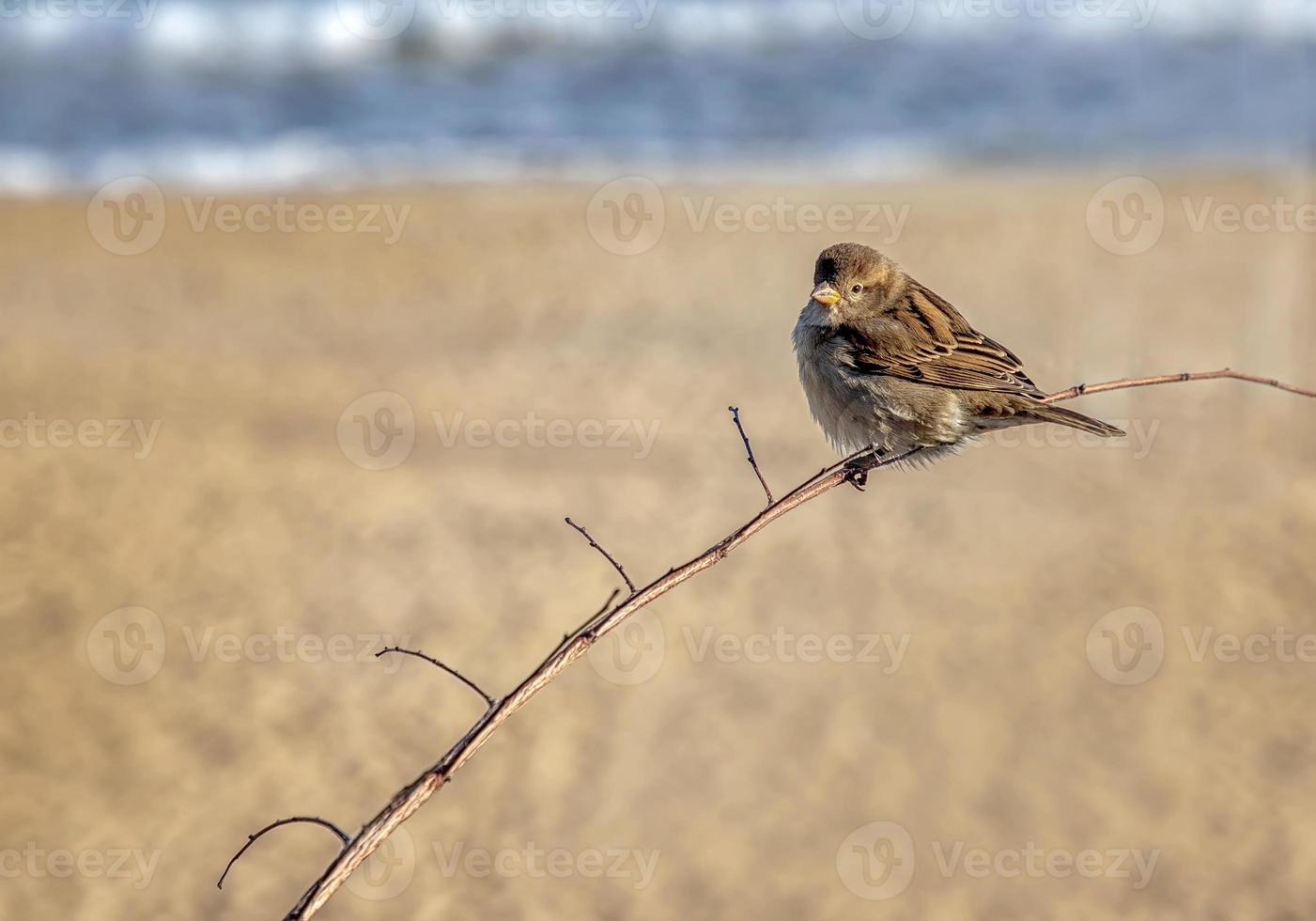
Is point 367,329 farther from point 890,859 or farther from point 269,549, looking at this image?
point 890,859

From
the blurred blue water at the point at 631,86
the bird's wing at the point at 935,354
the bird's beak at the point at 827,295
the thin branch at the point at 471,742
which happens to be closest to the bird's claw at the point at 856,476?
the bird's wing at the point at 935,354

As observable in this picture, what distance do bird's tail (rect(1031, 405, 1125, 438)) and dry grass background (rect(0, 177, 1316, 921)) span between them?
409 cm

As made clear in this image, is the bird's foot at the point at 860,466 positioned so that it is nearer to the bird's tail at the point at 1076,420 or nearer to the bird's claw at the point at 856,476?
the bird's claw at the point at 856,476

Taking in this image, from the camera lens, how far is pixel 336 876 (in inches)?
86.9

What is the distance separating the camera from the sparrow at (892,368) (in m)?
4.75

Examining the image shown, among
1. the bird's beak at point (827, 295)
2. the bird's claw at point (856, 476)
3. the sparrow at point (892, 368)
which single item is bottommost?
the bird's claw at point (856, 476)

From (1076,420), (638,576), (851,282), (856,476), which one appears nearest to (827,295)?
(851,282)

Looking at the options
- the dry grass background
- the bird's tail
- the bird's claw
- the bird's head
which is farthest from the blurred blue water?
the bird's claw

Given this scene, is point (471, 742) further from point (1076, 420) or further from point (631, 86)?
point (631, 86)

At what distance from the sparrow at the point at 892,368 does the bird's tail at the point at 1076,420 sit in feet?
0.12

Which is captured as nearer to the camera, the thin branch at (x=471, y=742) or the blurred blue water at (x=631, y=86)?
the thin branch at (x=471, y=742)

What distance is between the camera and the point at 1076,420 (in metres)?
4.26

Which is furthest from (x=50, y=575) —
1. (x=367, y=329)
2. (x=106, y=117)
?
(x=106, y=117)

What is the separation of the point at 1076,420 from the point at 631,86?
16.5 m
